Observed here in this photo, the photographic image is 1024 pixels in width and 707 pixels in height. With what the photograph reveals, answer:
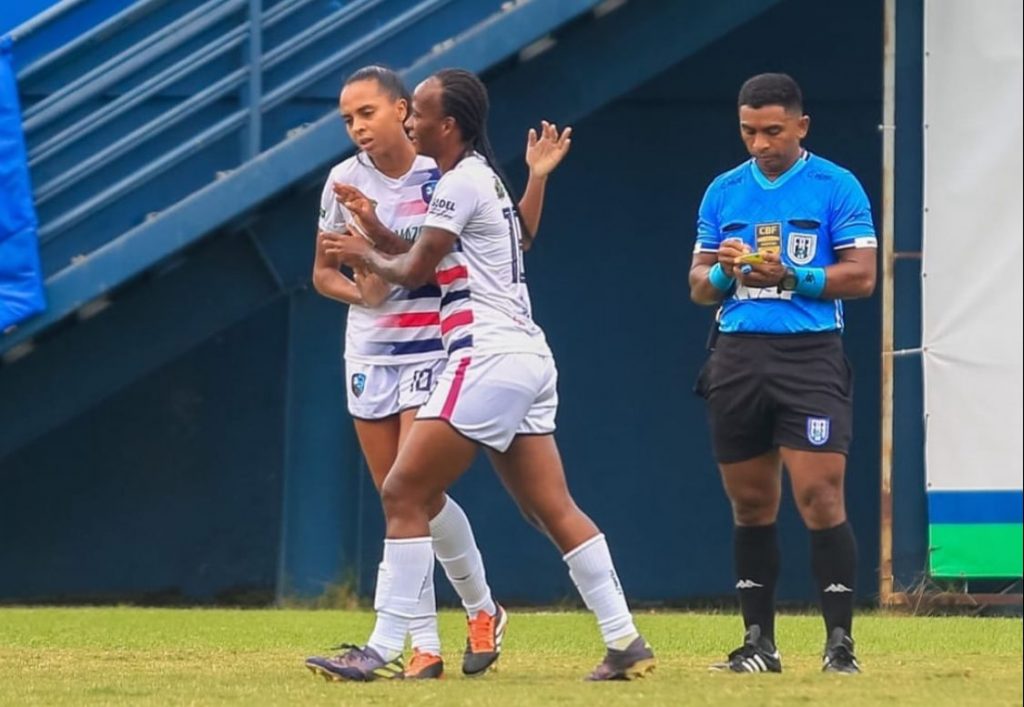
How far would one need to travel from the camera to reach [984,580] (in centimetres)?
1016

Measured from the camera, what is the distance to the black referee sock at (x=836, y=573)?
6328 mm

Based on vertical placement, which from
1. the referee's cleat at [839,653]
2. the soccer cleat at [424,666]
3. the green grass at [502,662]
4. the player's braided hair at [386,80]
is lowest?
the green grass at [502,662]

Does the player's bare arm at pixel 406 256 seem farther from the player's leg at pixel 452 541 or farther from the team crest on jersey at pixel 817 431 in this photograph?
the team crest on jersey at pixel 817 431

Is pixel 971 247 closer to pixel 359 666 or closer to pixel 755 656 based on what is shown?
pixel 755 656

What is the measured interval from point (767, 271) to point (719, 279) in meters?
0.24

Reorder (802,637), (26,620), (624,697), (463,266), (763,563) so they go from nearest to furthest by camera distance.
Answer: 1. (624,697)
2. (463,266)
3. (763,563)
4. (802,637)
5. (26,620)

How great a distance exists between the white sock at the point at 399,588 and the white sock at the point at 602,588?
421 millimetres

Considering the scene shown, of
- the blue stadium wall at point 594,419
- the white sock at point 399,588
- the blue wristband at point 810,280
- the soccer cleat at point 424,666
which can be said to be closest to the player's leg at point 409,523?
the white sock at point 399,588

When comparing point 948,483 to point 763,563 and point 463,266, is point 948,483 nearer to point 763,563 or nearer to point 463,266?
point 763,563

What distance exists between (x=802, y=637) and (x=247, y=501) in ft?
15.9

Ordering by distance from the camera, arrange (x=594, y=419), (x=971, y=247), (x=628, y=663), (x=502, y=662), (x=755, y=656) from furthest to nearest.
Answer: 1. (x=594, y=419)
2. (x=971, y=247)
3. (x=502, y=662)
4. (x=755, y=656)
5. (x=628, y=663)

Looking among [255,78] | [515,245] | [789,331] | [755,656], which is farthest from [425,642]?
[255,78]

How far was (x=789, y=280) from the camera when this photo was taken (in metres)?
6.22

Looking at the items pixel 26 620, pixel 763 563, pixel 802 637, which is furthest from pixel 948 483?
pixel 26 620
